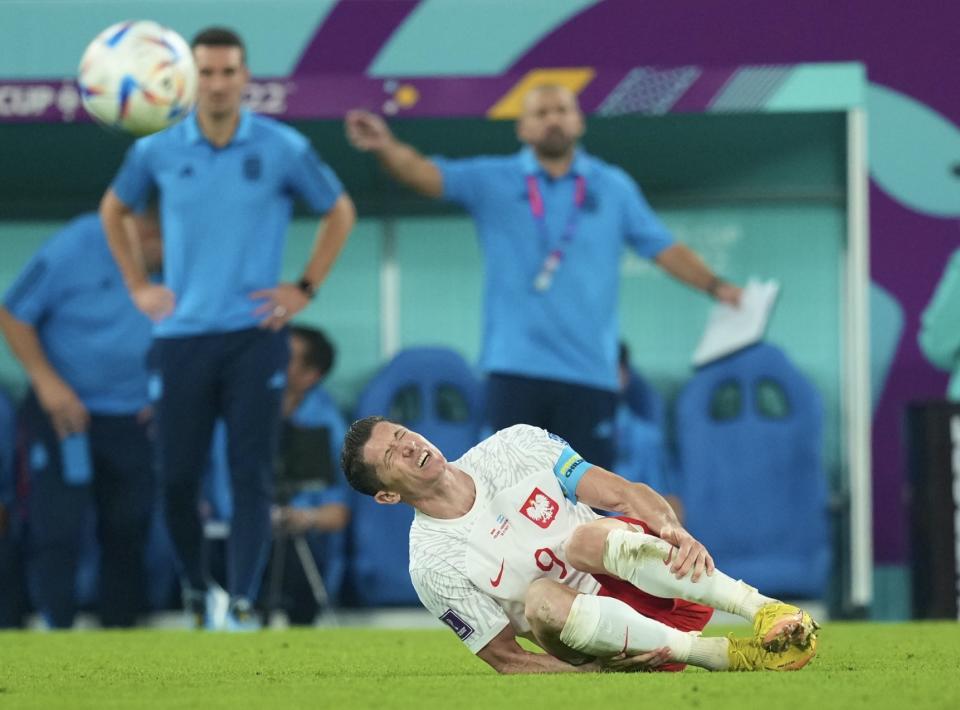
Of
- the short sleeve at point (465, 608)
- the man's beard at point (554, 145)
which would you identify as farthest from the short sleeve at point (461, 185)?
the short sleeve at point (465, 608)

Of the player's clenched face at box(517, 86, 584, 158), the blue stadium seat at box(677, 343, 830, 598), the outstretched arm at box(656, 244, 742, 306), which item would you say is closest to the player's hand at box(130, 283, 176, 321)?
the player's clenched face at box(517, 86, 584, 158)

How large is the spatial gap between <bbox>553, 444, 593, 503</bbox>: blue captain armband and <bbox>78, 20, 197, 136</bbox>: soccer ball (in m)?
3.05

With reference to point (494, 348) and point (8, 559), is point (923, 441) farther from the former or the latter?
point (8, 559)

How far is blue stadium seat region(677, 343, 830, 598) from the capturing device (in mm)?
9703

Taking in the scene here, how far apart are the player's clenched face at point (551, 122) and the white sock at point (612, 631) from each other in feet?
12.7

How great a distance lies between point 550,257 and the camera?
27.3 feet

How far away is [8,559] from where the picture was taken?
9.62m

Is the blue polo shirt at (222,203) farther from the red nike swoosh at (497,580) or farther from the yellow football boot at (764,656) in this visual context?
the yellow football boot at (764,656)

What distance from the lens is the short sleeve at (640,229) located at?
852 cm

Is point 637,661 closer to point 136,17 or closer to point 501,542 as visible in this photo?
point 501,542

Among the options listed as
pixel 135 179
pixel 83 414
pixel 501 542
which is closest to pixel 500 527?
pixel 501 542

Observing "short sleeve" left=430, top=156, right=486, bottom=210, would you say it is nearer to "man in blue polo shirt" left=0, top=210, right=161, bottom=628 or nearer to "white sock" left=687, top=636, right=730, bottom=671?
"man in blue polo shirt" left=0, top=210, right=161, bottom=628

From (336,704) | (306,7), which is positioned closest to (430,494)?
(336,704)

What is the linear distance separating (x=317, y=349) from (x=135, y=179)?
2.06 m
